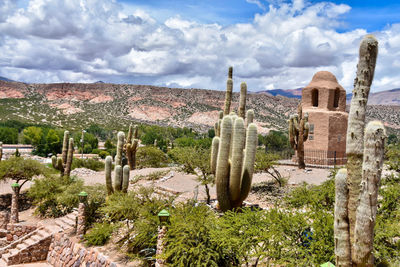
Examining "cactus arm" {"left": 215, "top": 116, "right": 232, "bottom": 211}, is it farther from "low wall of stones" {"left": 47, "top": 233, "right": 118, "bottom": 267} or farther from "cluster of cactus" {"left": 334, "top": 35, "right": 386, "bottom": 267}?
"cluster of cactus" {"left": 334, "top": 35, "right": 386, "bottom": 267}

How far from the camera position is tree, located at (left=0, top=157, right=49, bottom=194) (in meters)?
20.6

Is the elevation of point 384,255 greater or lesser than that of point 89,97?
lesser

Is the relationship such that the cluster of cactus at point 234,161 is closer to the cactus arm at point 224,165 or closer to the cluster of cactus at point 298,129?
the cactus arm at point 224,165

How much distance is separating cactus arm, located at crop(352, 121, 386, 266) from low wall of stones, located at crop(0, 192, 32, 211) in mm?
20433

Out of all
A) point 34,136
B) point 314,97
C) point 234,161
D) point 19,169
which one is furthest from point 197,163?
point 34,136

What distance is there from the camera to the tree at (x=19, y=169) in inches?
812

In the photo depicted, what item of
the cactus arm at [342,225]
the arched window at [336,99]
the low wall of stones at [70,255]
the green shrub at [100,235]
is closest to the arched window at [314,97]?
the arched window at [336,99]

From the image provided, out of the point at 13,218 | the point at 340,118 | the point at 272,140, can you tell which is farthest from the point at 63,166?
the point at 272,140

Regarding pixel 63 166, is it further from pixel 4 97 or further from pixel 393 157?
pixel 4 97

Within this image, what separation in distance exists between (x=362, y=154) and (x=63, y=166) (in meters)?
19.1

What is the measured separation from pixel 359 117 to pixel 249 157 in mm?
5905

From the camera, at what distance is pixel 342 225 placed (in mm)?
5633

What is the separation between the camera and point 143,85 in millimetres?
120062

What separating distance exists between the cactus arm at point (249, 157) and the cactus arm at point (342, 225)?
563cm
